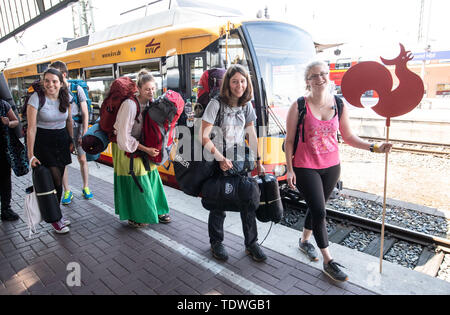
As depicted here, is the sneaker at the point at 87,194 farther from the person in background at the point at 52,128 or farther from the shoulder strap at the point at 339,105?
the shoulder strap at the point at 339,105

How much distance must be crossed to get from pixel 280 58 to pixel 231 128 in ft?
7.21

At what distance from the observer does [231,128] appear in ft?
9.59

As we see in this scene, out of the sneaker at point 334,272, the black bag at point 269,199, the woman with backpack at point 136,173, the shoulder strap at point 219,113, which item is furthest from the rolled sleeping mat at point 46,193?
the sneaker at point 334,272

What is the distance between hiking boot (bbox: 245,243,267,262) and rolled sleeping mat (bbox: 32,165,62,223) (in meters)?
2.24

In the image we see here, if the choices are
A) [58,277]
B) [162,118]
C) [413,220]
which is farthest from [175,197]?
[413,220]

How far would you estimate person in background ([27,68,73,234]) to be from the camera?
3.50 m

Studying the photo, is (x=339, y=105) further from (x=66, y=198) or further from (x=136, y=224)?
(x=66, y=198)

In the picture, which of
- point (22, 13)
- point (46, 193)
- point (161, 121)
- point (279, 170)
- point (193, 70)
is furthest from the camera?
point (22, 13)

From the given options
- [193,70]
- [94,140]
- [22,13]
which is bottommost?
[94,140]

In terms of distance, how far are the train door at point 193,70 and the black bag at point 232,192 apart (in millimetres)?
2290

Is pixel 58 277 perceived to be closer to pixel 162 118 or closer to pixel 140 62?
pixel 162 118

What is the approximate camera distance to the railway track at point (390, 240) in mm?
3400

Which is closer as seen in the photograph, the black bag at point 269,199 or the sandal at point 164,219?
the black bag at point 269,199

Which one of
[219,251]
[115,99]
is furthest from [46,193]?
[219,251]
